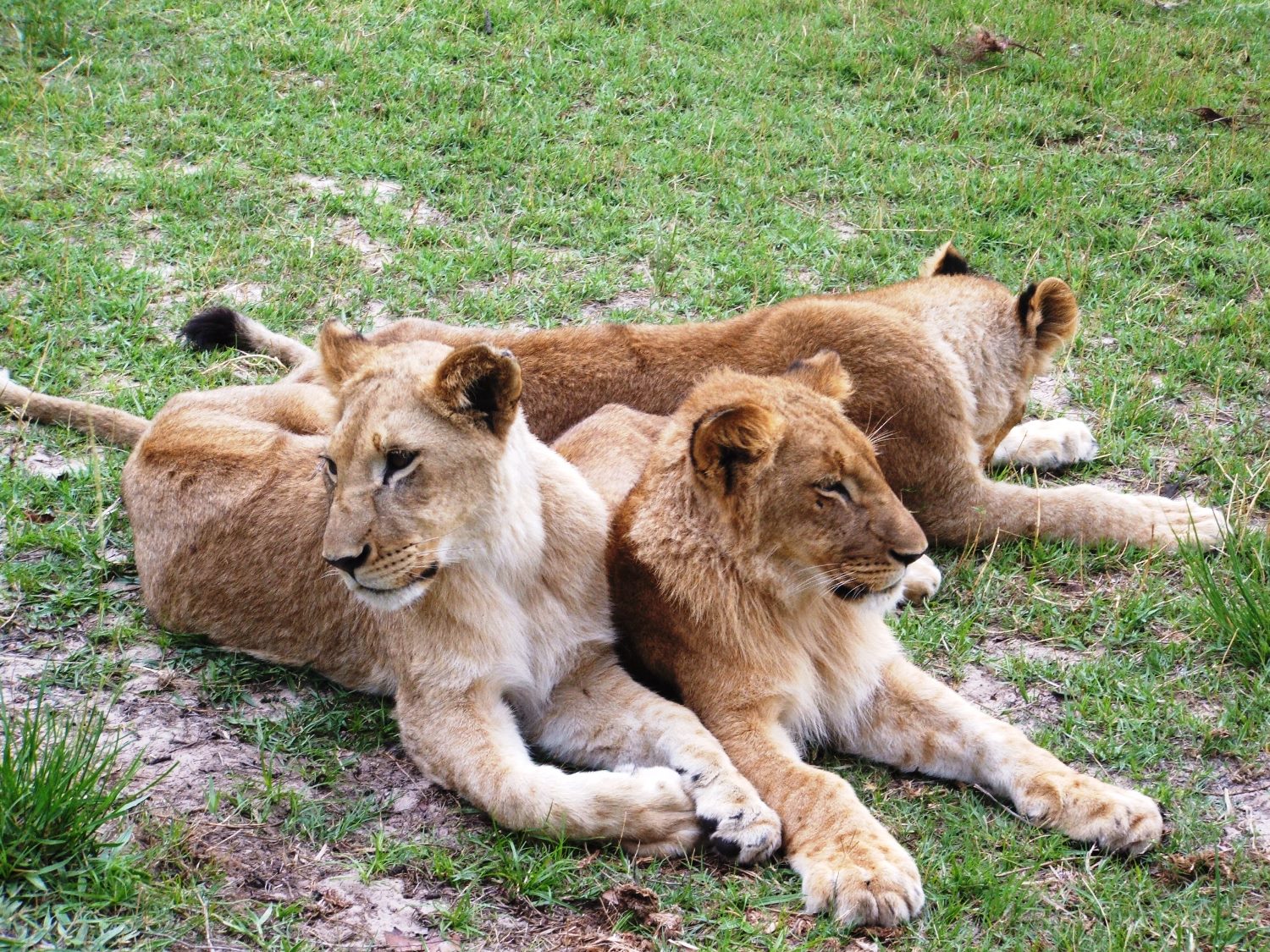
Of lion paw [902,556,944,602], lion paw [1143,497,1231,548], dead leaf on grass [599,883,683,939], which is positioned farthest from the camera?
lion paw [1143,497,1231,548]

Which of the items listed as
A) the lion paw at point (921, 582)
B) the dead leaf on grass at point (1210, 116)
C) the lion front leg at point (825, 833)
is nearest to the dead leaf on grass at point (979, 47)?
the dead leaf on grass at point (1210, 116)

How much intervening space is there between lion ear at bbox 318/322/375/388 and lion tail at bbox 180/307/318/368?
158cm

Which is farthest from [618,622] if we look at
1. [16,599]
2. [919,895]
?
[16,599]

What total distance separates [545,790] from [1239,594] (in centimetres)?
233

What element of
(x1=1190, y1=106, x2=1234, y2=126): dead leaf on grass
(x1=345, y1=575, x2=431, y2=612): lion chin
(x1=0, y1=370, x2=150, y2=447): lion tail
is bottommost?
(x1=0, y1=370, x2=150, y2=447): lion tail

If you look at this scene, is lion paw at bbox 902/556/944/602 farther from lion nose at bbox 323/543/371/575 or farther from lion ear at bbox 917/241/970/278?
lion nose at bbox 323/543/371/575

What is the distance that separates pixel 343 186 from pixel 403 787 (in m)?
4.40

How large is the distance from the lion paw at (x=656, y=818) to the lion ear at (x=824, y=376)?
4.44 ft

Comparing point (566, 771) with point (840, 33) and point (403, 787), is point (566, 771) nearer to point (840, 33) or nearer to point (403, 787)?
point (403, 787)

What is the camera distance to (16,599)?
13.6 ft

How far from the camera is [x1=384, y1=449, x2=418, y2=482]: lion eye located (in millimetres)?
3447

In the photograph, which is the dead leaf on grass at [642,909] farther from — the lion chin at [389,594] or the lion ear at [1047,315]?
the lion ear at [1047,315]

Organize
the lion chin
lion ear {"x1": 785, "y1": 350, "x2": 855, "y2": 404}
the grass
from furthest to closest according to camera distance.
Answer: lion ear {"x1": 785, "y1": 350, "x2": 855, "y2": 404}, the lion chin, the grass

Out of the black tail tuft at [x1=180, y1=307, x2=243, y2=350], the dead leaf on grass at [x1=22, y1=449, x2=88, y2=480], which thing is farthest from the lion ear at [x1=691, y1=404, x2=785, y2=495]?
the black tail tuft at [x1=180, y1=307, x2=243, y2=350]
